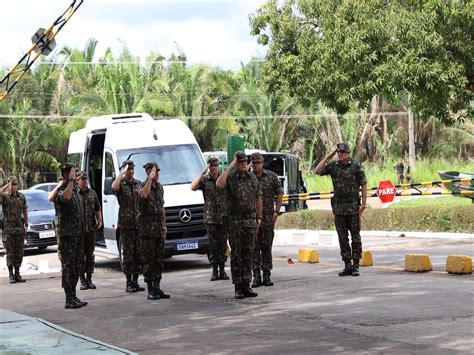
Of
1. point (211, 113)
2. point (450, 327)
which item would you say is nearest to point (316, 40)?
point (450, 327)

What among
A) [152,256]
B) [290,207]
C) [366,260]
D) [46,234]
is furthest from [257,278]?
[290,207]

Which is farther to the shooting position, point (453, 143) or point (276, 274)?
point (453, 143)

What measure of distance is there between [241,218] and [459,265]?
12.3ft

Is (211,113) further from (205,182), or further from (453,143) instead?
(205,182)

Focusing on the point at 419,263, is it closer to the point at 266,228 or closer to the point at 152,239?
the point at 266,228

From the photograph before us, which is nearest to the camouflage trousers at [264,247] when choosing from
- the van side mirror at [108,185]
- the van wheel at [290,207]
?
the van side mirror at [108,185]

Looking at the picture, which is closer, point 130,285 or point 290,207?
point 130,285

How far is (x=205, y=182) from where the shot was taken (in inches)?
607

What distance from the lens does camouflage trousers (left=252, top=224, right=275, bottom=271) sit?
46.0 ft

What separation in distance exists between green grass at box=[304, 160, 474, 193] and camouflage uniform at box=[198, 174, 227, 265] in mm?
30494

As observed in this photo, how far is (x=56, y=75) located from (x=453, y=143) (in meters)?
22.0

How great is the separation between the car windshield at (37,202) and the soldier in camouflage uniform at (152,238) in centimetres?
1352

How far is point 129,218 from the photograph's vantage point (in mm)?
14844

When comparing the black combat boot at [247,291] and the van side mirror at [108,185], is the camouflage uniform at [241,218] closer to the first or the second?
the black combat boot at [247,291]
